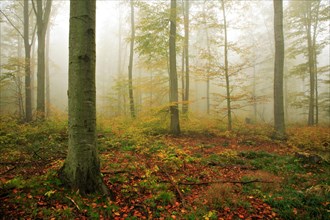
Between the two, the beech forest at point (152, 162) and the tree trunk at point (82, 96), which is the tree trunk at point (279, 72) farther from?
the tree trunk at point (82, 96)

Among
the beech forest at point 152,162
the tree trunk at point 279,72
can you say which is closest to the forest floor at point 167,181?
the beech forest at point 152,162

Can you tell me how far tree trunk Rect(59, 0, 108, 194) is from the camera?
3695 mm

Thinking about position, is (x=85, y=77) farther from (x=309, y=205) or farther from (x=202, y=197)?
(x=309, y=205)

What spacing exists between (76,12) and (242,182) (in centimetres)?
539

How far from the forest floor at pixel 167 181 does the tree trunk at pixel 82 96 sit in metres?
0.43

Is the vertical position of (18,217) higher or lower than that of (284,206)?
higher

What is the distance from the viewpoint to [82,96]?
3.70m

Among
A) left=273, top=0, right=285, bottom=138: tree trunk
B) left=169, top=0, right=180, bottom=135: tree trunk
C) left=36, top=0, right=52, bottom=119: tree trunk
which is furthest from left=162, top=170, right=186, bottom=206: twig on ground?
left=36, top=0, right=52, bottom=119: tree trunk

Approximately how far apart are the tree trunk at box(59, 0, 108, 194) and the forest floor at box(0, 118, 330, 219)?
43 cm

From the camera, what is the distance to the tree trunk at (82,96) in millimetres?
3695

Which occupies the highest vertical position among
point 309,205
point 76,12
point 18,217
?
point 76,12

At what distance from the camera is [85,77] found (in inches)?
146

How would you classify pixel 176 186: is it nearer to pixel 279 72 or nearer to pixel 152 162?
pixel 152 162

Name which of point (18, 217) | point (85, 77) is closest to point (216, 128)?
point (85, 77)
